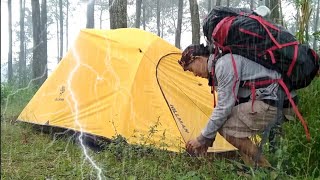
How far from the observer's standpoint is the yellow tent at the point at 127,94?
4305mm

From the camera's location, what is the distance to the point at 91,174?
3.30 meters

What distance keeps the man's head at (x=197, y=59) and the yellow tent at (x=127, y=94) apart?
809mm

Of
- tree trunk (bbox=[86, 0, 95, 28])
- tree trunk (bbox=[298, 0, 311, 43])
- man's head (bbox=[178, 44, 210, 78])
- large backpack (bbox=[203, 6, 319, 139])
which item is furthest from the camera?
tree trunk (bbox=[86, 0, 95, 28])

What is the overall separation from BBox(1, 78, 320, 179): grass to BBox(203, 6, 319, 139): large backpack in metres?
0.29

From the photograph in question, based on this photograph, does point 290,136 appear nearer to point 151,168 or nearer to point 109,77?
point 151,168

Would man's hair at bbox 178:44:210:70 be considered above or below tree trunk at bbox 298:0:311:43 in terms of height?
below

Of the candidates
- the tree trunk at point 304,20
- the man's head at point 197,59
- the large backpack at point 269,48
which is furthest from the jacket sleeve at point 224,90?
the tree trunk at point 304,20

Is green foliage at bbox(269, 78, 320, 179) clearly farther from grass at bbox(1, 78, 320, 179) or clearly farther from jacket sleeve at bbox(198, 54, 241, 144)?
jacket sleeve at bbox(198, 54, 241, 144)

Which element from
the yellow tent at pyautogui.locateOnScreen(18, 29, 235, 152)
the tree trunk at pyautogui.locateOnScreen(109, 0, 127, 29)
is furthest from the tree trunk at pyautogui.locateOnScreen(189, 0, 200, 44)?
the yellow tent at pyautogui.locateOnScreen(18, 29, 235, 152)

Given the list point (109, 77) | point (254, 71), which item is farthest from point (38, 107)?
point (254, 71)

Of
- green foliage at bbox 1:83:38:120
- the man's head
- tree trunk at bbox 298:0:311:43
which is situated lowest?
green foliage at bbox 1:83:38:120

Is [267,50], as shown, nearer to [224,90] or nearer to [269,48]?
[269,48]

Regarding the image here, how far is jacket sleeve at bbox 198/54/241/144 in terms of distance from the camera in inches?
119

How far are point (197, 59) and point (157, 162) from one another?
3.41ft
